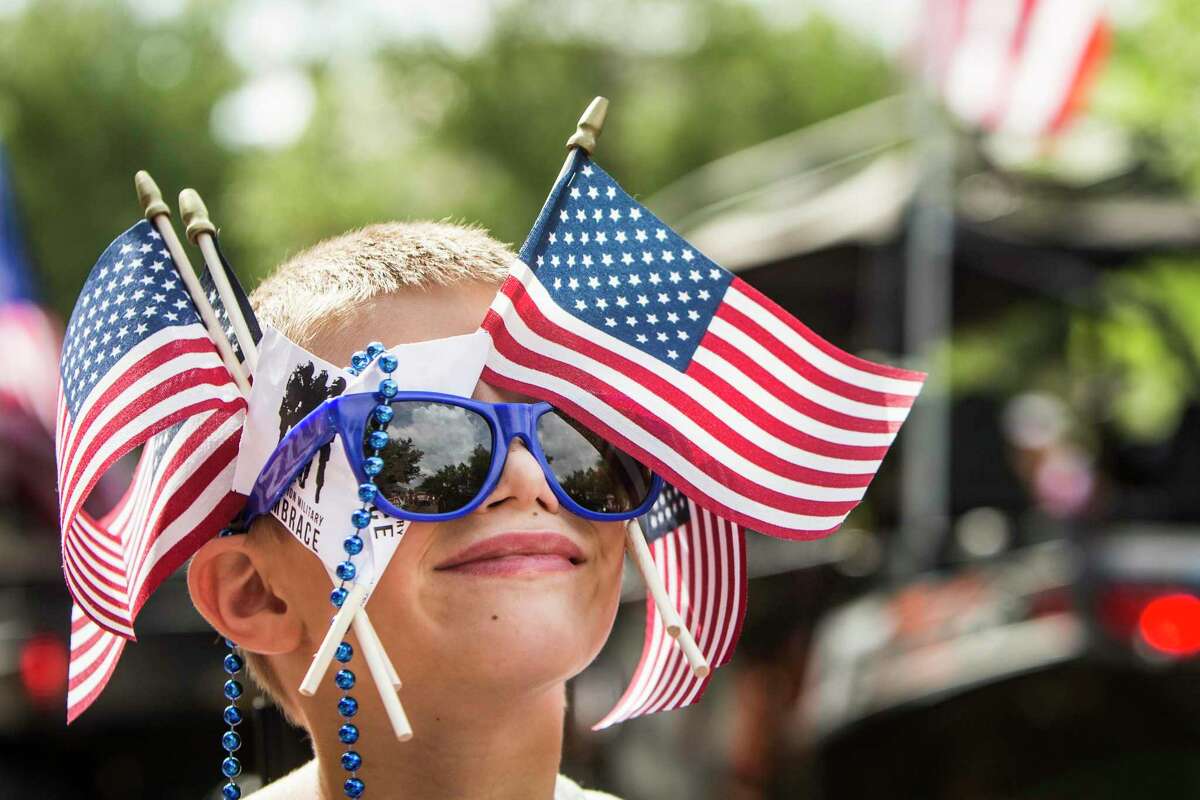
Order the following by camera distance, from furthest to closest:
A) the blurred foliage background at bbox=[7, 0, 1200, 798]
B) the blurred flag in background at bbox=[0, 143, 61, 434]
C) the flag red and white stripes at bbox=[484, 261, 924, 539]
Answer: the blurred foliage background at bbox=[7, 0, 1200, 798]
the blurred flag in background at bbox=[0, 143, 61, 434]
the flag red and white stripes at bbox=[484, 261, 924, 539]

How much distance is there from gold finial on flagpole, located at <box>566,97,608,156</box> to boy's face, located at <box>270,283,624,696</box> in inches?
12.9

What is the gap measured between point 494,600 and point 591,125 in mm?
589

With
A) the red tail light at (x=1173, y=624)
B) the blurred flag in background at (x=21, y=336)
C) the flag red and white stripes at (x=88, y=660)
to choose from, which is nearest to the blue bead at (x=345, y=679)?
the flag red and white stripes at (x=88, y=660)

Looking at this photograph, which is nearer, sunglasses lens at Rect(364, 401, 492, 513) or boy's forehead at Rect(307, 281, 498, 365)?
sunglasses lens at Rect(364, 401, 492, 513)

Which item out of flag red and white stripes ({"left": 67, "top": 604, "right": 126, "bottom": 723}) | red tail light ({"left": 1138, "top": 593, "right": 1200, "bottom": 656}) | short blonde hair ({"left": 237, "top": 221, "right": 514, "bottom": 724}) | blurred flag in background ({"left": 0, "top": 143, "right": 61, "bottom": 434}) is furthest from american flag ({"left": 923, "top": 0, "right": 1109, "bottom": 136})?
flag red and white stripes ({"left": 67, "top": 604, "right": 126, "bottom": 723})

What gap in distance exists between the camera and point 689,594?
213 cm

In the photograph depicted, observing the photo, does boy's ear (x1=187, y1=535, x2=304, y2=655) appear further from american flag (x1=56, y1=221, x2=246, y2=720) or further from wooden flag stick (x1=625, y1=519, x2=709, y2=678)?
wooden flag stick (x1=625, y1=519, x2=709, y2=678)

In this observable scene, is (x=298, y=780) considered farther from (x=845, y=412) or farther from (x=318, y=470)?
(x=845, y=412)

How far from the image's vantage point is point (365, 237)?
210 cm

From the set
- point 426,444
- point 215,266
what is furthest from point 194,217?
point 426,444

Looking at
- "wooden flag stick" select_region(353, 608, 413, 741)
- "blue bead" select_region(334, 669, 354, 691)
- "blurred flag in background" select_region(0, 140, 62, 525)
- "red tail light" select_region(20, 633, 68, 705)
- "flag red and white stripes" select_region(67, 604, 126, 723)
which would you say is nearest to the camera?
"wooden flag stick" select_region(353, 608, 413, 741)

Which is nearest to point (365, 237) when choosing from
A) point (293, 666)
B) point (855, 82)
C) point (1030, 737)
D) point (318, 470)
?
point (318, 470)

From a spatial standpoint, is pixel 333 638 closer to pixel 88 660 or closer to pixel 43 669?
pixel 88 660

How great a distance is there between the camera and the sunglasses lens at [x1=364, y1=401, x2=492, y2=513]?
1707mm
